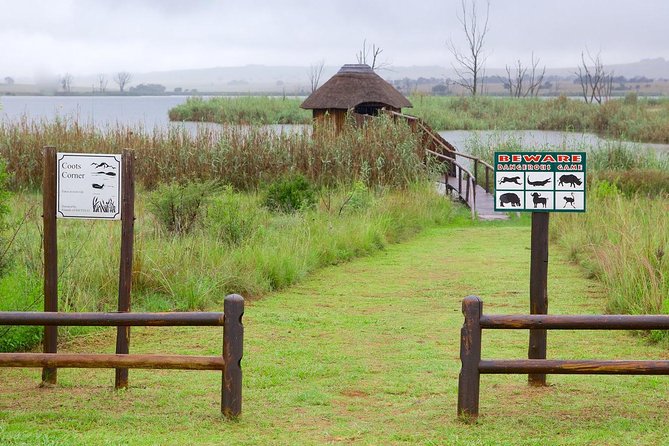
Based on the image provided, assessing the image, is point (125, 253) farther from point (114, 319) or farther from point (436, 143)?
point (436, 143)

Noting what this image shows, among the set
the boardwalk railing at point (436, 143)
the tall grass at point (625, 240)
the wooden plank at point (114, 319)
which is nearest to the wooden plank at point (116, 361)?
the wooden plank at point (114, 319)

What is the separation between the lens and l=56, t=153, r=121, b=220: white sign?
6863mm

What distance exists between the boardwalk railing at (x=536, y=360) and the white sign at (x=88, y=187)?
8.70ft

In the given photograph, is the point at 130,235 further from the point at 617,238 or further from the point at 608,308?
the point at 617,238

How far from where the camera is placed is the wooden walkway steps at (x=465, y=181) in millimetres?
18922

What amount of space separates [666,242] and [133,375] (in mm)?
6250

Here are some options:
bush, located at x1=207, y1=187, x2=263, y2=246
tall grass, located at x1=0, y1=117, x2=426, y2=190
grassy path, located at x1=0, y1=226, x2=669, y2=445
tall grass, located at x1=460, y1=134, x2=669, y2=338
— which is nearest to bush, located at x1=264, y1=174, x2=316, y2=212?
tall grass, located at x1=0, y1=117, x2=426, y2=190

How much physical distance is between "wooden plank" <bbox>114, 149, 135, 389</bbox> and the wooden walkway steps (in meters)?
11.8

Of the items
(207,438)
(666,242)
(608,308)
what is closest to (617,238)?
(666,242)

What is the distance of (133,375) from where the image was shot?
7453mm

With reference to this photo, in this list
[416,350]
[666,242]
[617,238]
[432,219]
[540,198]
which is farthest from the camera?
[432,219]

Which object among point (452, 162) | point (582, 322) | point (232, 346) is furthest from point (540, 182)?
point (452, 162)

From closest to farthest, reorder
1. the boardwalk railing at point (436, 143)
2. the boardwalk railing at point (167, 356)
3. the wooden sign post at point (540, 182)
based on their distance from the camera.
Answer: the boardwalk railing at point (167, 356)
the wooden sign post at point (540, 182)
the boardwalk railing at point (436, 143)

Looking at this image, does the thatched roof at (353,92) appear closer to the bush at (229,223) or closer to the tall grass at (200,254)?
the tall grass at (200,254)
